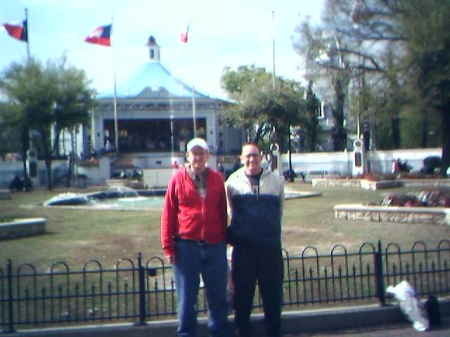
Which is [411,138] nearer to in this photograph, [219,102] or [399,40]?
[219,102]

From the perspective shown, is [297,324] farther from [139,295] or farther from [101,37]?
[101,37]

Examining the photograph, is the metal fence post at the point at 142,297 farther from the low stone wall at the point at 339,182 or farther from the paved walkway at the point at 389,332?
the low stone wall at the point at 339,182

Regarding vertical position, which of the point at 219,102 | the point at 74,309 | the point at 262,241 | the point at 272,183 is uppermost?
the point at 219,102


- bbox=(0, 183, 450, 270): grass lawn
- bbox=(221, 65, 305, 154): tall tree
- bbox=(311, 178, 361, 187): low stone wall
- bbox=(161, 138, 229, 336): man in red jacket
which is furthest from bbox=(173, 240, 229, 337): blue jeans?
bbox=(221, 65, 305, 154): tall tree

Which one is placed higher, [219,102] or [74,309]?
[219,102]

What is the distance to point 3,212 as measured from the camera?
23.3 meters

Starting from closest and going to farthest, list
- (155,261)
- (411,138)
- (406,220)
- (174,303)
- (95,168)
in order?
(174,303) → (155,261) → (406,220) → (95,168) → (411,138)

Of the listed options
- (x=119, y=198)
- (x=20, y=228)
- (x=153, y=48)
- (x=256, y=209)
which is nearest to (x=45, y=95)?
(x=119, y=198)

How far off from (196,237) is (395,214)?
36.3ft

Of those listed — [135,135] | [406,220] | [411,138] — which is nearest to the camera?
[406,220]

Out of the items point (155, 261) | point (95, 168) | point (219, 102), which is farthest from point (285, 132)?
point (155, 261)

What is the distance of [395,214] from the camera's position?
17.4 m

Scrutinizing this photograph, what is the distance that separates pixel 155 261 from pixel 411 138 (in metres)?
47.1

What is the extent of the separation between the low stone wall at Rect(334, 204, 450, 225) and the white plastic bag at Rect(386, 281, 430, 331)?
8.26 m
